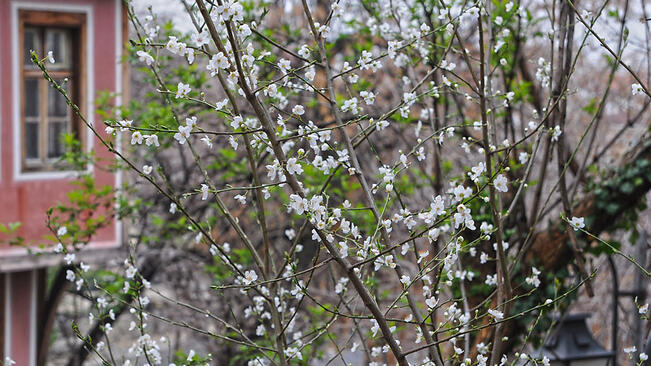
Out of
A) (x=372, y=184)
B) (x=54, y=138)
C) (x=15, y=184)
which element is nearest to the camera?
(x=372, y=184)

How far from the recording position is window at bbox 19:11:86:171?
8.40m

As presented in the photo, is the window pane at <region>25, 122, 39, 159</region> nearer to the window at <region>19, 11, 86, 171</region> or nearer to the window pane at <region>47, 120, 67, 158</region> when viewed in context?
the window at <region>19, 11, 86, 171</region>

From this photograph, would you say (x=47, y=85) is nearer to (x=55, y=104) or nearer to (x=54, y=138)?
(x=55, y=104)

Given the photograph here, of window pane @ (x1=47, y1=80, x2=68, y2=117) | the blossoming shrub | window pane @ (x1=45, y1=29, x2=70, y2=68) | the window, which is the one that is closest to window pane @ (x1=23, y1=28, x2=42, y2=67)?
the window

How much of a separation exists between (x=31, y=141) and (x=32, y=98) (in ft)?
1.42

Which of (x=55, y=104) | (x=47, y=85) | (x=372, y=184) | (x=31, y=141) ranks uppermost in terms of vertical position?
(x=47, y=85)

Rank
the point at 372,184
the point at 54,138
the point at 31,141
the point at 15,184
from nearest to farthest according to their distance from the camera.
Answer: the point at 372,184 < the point at 15,184 < the point at 31,141 < the point at 54,138

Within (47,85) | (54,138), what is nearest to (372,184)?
(54,138)

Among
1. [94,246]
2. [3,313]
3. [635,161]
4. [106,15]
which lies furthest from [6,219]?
[635,161]

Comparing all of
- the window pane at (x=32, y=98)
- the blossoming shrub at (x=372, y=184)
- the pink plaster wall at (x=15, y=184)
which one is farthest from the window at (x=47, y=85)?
the blossoming shrub at (x=372, y=184)

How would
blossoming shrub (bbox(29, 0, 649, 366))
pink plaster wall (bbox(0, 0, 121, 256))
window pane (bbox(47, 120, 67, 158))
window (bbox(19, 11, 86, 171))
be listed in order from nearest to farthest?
blossoming shrub (bbox(29, 0, 649, 366)) → pink plaster wall (bbox(0, 0, 121, 256)) → window (bbox(19, 11, 86, 171)) → window pane (bbox(47, 120, 67, 158))

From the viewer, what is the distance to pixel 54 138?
8617mm

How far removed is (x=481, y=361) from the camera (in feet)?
9.44

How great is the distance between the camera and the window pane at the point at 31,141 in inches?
333
